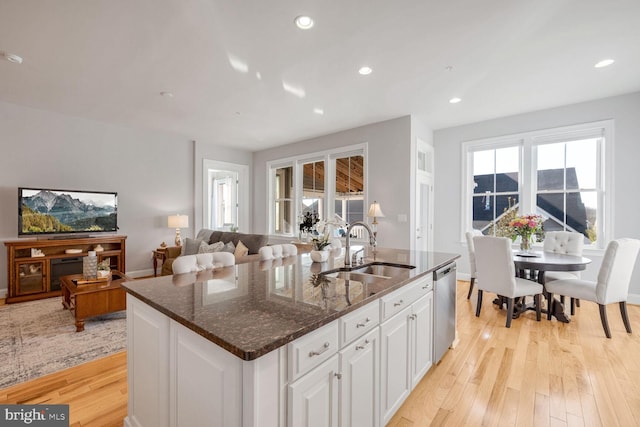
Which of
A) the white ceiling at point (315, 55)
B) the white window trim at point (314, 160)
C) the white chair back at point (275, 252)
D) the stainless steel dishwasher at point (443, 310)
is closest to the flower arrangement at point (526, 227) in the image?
the white ceiling at point (315, 55)

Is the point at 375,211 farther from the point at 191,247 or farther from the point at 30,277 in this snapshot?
the point at 30,277

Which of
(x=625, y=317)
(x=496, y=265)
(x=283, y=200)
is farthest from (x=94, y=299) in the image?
(x=625, y=317)

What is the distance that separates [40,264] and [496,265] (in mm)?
6143

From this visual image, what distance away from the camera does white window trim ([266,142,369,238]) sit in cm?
518

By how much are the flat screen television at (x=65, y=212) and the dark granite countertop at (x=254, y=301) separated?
13.5 ft

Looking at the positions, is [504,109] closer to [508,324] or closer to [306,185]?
→ [508,324]

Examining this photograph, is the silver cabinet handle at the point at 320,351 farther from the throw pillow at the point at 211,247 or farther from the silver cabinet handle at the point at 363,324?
the throw pillow at the point at 211,247

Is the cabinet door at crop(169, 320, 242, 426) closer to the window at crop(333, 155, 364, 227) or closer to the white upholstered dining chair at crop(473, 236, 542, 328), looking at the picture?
the white upholstered dining chair at crop(473, 236, 542, 328)

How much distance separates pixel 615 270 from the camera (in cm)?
289

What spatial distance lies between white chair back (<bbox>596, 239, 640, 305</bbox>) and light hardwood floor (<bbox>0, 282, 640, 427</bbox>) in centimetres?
40

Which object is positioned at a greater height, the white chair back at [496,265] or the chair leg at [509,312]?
the white chair back at [496,265]

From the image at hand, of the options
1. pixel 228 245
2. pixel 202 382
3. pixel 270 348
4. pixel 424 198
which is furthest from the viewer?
pixel 424 198

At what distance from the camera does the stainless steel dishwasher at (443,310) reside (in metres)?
2.21

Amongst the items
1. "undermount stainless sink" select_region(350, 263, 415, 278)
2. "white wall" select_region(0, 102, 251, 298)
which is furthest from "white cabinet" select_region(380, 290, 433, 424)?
"white wall" select_region(0, 102, 251, 298)
